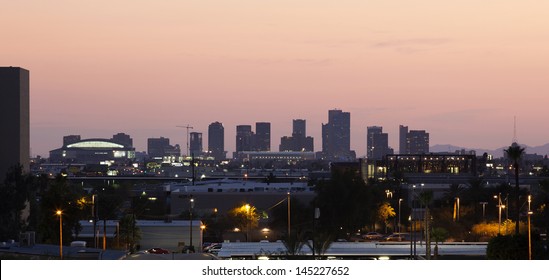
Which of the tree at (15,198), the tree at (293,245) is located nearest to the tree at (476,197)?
the tree at (15,198)

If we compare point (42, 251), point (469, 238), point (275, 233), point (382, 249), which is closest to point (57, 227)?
point (42, 251)

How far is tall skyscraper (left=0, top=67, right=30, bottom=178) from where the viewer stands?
83438 millimetres

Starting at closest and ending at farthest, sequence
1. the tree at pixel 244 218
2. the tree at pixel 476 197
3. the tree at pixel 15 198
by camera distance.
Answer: the tree at pixel 15 198
the tree at pixel 244 218
the tree at pixel 476 197

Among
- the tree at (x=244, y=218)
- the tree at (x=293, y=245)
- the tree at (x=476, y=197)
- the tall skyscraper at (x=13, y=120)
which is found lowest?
the tree at (x=244, y=218)

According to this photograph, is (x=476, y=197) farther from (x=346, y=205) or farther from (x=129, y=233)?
(x=129, y=233)

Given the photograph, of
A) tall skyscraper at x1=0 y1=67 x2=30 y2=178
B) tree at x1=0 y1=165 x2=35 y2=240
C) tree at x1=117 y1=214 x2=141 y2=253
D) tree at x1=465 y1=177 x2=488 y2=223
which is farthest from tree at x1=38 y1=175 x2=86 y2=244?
tree at x1=465 y1=177 x2=488 y2=223

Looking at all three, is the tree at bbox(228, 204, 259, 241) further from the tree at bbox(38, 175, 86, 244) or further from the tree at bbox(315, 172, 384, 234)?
the tree at bbox(38, 175, 86, 244)

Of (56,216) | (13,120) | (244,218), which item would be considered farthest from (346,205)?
(56,216)

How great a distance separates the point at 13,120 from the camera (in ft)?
275

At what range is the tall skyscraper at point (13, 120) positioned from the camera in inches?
3285

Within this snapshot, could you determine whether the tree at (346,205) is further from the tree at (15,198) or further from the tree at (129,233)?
the tree at (15,198)

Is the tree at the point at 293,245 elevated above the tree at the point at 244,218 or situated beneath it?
elevated above
